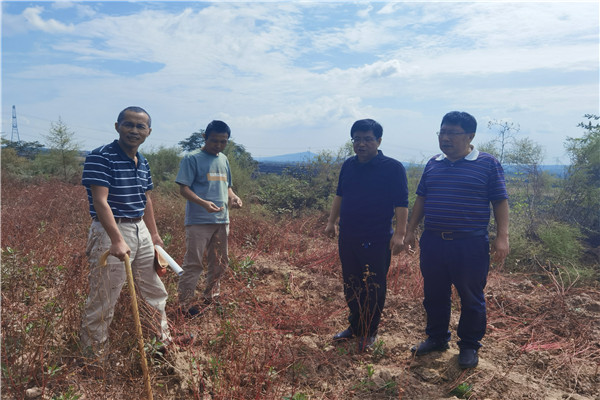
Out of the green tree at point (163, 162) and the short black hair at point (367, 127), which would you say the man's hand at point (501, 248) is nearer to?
the short black hair at point (367, 127)

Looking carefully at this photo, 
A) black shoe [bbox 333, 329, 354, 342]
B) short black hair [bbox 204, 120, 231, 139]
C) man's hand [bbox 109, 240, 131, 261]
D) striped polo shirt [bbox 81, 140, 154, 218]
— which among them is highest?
short black hair [bbox 204, 120, 231, 139]

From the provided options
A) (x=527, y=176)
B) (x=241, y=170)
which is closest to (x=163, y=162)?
(x=241, y=170)

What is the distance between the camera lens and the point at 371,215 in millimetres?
3076

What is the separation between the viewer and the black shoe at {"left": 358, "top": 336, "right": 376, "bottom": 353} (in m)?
3.19

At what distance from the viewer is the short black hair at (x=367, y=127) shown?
9.88 feet

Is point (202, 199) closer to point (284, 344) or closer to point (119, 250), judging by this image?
point (119, 250)

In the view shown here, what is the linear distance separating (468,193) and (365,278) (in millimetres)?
985

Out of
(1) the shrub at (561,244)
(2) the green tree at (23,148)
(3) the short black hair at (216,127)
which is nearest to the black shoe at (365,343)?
(3) the short black hair at (216,127)

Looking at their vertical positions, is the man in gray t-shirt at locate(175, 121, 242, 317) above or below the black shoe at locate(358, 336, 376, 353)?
above

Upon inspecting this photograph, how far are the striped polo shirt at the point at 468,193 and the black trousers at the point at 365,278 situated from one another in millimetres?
487

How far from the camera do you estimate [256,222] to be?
24.0 ft

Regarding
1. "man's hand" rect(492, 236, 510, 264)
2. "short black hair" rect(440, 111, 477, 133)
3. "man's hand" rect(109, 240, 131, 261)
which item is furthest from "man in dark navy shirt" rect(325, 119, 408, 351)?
"man's hand" rect(109, 240, 131, 261)

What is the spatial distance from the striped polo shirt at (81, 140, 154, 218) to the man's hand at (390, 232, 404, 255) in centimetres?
186

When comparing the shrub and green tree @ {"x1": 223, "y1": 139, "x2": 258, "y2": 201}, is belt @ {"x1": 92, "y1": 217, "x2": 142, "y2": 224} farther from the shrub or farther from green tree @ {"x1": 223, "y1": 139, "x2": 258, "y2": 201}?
green tree @ {"x1": 223, "y1": 139, "x2": 258, "y2": 201}
